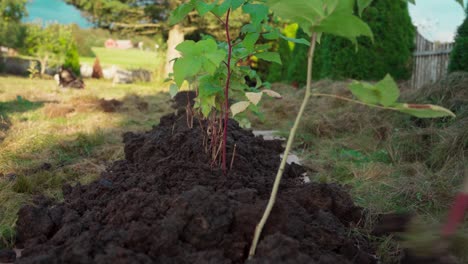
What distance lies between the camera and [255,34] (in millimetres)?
1963

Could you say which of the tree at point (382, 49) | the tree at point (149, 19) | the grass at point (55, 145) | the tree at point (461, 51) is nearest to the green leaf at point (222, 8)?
the grass at point (55, 145)

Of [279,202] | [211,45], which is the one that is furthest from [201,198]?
[211,45]

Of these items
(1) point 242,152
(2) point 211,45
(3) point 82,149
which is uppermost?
(2) point 211,45

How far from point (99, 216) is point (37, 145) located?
8.69ft

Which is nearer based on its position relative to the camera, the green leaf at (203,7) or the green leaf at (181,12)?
the green leaf at (203,7)

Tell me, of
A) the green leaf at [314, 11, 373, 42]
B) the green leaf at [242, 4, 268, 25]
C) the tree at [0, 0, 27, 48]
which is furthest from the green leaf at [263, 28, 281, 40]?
the tree at [0, 0, 27, 48]

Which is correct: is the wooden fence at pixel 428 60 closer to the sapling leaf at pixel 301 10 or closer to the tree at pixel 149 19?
the sapling leaf at pixel 301 10

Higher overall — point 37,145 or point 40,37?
point 40,37

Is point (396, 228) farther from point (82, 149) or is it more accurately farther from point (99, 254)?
point (82, 149)

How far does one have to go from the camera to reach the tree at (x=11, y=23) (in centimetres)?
1866

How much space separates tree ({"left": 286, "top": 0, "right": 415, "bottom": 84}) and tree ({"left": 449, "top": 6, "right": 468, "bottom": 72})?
297 centimetres

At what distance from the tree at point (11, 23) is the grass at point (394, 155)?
16.4 metres

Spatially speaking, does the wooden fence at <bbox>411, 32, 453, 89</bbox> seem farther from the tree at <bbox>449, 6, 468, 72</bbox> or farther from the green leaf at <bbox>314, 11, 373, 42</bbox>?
the green leaf at <bbox>314, 11, 373, 42</bbox>

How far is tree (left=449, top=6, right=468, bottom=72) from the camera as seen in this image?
17.2 feet
